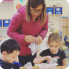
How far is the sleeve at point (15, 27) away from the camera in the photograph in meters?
0.49

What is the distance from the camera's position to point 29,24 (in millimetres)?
515

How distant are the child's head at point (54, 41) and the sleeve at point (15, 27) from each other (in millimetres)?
153

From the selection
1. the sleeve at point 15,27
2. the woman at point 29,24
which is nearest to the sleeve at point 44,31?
the woman at point 29,24

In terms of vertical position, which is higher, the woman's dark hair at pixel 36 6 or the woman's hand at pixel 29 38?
the woman's dark hair at pixel 36 6

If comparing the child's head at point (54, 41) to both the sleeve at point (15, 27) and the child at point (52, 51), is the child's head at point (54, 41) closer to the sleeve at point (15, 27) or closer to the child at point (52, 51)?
the child at point (52, 51)

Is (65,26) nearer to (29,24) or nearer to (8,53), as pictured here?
(29,24)

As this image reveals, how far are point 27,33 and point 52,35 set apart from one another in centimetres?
A: 14

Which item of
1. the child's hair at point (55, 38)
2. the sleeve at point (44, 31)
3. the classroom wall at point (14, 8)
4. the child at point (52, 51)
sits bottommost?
the child at point (52, 51)

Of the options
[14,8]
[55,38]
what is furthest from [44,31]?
[14,8]

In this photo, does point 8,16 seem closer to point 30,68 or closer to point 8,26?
point 8,26

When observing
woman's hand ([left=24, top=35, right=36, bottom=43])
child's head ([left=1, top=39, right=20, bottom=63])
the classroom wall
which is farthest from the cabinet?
child's head ([left=1, top=39, right=20, bottom=63])

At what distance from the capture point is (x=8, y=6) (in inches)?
22.6

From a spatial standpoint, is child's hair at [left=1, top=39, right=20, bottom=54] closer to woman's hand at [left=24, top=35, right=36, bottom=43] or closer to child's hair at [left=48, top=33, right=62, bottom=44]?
woman's hand at [left=24, top=35, right=36, bottom=43]

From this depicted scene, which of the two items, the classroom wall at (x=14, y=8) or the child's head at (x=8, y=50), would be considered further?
the classroom wall at (x=14, y=8)
